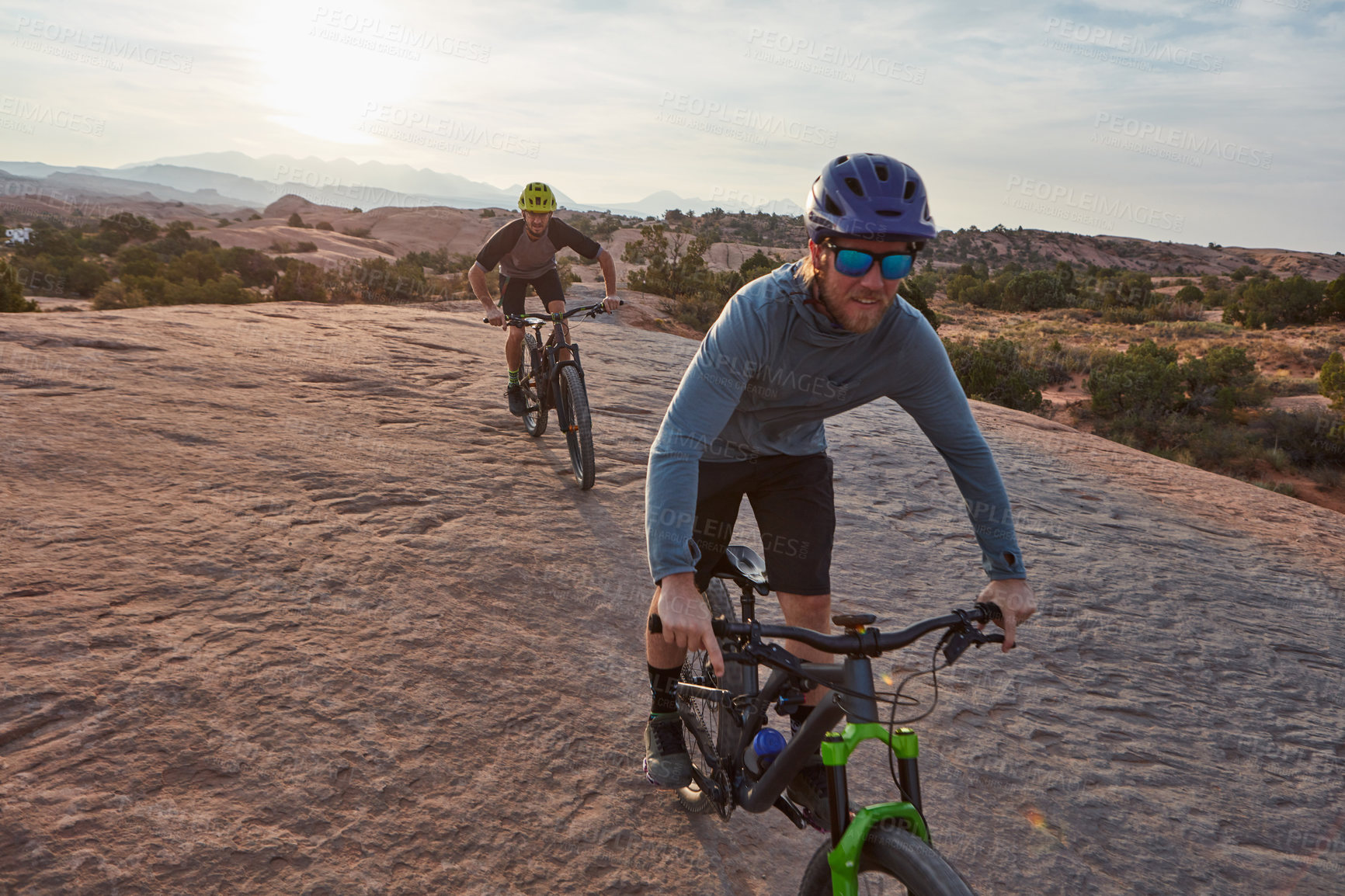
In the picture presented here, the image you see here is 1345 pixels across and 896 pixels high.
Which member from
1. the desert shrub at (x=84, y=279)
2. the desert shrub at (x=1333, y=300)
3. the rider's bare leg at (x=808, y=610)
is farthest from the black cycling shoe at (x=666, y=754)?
the desert shrub at (x=1333, y=300)

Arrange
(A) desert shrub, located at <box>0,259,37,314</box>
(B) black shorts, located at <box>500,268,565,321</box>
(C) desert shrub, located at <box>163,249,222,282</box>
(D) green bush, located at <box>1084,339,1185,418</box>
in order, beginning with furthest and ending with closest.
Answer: (C) desert shrub, located at <box>163,249,222,282</box> < (D) green bush, located at <box>1084,339,1185,418</box> < (A) desert shrub, located at <box>0,259,37,314</box> < (B) black shorts, located at <box>500,268,565,321</box>

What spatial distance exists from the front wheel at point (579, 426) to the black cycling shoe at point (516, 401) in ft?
3.51

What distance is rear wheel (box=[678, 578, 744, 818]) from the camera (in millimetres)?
2232

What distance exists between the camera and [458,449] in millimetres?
5949

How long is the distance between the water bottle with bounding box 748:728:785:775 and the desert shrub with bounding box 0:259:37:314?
1575cm

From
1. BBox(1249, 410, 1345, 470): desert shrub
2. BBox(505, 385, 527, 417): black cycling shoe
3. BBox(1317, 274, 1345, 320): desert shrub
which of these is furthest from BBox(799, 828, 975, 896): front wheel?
BBox(1317, 274, 1345, 320): desert shrub

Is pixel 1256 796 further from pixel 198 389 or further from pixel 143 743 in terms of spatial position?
pixel 198 389

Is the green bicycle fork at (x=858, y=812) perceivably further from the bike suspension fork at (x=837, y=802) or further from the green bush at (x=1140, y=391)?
the green bush at (x=1140, y=391)

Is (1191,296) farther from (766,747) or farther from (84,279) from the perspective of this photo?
(84,279)

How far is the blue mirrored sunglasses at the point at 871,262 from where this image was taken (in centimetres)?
181

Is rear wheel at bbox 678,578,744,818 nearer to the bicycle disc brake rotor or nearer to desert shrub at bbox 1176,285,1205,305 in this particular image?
the bicycle disc brake rotor

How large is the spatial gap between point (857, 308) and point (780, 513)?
2.26ft

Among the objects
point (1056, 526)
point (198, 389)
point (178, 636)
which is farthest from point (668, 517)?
point (198, 389)

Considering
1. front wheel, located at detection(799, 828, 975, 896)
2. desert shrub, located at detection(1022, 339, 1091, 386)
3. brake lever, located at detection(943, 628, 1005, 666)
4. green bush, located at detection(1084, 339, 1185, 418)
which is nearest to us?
front wheel, located at detection(799, 828, 975, 896)
